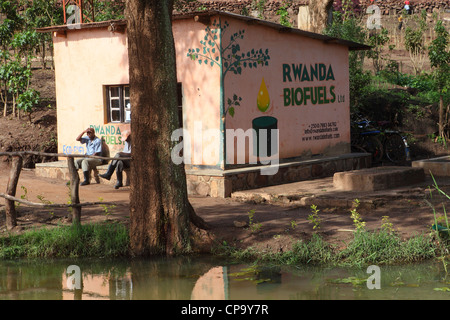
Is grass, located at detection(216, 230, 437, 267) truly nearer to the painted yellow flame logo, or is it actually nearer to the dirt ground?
the dirt ground

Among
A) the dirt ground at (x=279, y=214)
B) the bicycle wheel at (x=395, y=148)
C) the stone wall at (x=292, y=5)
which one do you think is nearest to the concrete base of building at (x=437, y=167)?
the dirt ground at (x=279, y=214)

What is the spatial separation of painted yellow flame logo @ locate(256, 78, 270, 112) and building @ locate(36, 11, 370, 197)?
2cm

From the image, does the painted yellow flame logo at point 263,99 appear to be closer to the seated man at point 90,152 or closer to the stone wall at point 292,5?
the seated man at point 90,152

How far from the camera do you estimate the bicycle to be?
1501cm

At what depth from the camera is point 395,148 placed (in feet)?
50.0

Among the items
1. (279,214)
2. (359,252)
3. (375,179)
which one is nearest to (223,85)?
(279,214)

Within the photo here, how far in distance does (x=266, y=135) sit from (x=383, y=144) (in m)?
3.91

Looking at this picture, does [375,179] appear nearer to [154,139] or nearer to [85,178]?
[154,139]

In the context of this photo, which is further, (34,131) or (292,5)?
(292,5)

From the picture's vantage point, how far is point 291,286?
685 cm

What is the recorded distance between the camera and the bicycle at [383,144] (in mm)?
15008

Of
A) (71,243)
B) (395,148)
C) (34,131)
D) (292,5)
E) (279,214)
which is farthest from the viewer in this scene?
(292,5)
